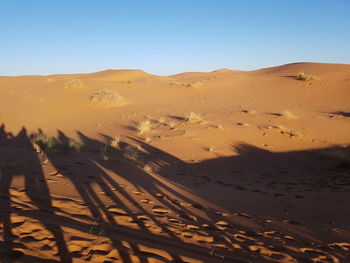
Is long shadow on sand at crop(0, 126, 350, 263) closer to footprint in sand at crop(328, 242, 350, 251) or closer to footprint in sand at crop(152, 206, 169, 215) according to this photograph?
footprint in sand at crop(152, 206, 169, 215)

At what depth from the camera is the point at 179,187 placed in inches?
264

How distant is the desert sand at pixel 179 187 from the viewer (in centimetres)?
328

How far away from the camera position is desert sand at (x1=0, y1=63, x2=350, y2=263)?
129 inches

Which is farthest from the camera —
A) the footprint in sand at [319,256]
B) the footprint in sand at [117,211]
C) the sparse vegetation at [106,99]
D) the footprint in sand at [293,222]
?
the sparse vegetation at [106,99]

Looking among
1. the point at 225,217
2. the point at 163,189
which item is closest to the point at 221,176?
the point at 163,189

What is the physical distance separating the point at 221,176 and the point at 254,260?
5.42 metres

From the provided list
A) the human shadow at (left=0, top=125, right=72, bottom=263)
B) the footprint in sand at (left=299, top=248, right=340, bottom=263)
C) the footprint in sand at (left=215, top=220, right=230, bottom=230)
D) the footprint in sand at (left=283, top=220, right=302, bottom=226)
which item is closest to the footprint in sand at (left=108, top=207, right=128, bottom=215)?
the human shadow at (left=0, top=125, right=72, bottom=263)

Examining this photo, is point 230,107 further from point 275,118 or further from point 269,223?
point 269,223

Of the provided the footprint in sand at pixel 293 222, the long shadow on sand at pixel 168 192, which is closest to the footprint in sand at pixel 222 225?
the long shadow on sand at pixel 168 192

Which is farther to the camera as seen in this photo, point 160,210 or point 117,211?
point 160,210

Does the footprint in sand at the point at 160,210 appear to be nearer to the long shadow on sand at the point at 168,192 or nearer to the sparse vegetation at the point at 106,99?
the long shadow on sand at the point at 168,192

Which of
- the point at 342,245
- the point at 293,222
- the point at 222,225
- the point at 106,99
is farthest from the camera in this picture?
the point at 106,99

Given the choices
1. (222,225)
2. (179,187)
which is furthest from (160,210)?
(179,187)

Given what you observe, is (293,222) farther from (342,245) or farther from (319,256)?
(319,256)
